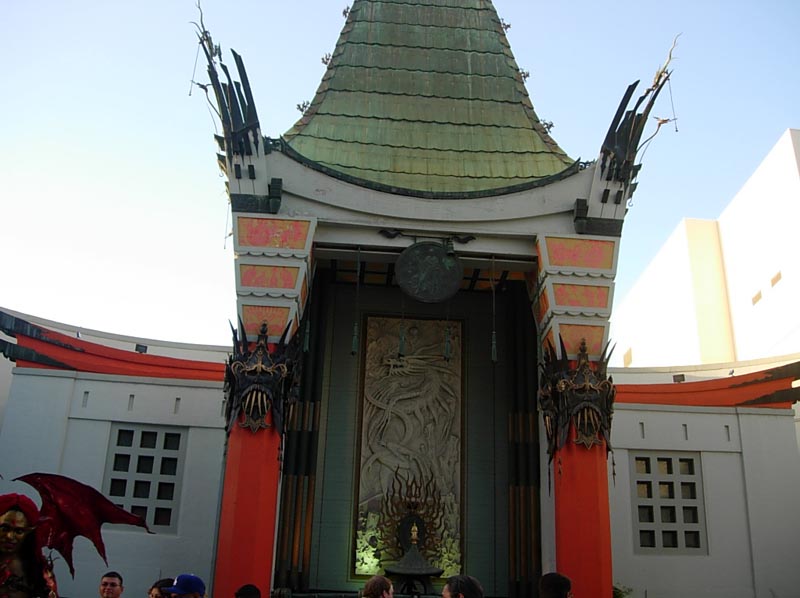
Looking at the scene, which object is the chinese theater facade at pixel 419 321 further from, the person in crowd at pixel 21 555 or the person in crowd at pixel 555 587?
the person in crowd at pixel 555 587

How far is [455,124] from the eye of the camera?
12.7 meters

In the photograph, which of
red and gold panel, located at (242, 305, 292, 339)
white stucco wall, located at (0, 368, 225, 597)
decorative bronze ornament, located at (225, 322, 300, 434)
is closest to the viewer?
decorative bronze ornament, located at (225, 322, 300, 434)

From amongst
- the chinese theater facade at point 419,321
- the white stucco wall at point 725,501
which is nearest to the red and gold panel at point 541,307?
the chinese theater facade at point 419,321

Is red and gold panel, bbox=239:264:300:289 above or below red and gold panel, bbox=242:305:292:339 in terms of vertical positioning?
above

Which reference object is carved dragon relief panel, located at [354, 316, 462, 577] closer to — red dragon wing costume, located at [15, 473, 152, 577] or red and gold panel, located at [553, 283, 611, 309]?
red and gold panel, located at [553, 283, 611, 309]

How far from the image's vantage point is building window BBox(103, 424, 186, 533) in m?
11.6

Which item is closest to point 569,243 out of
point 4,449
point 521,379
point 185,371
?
point 521,379

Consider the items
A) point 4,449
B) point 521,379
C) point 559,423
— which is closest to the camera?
point 559,423

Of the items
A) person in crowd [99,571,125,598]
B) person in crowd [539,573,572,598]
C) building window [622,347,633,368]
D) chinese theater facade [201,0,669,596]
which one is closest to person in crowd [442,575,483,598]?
person in crowd [539,573,572,598]

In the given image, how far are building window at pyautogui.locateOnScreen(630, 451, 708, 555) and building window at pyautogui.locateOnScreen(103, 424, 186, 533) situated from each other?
263 inches

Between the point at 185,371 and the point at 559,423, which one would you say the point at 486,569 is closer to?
the point at 559,423

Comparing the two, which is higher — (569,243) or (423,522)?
(569,243)

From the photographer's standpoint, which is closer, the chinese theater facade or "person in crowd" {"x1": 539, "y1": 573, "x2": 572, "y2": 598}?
"person in crowd" {"x1": 539, "y1": 573, "x2": 572, "y2": 598}

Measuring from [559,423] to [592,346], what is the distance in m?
1.10
